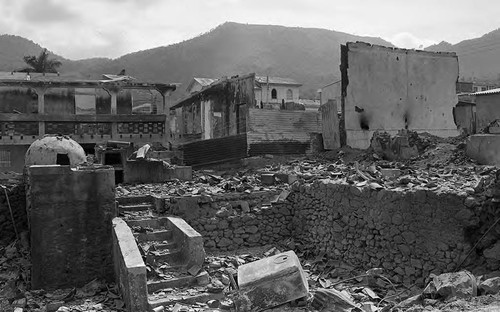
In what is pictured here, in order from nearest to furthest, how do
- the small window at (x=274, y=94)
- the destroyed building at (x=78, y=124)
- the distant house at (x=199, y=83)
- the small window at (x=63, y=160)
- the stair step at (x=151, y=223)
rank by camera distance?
1. the stair step at (x=151, y=223)
2. the small window at (x=63, y=160)
3. the destroyed building at (x=78, y=124)
4. the distant house at (x=199, y=83)
5. the small window at (x=274, y=94)

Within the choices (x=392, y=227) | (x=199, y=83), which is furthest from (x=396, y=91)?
(x=199, y=83)

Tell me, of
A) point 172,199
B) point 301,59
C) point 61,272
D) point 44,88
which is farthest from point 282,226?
point 301,59

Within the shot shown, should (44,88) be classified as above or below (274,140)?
above

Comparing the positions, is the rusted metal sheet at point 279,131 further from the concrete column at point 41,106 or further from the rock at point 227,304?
the rock at point 227,304

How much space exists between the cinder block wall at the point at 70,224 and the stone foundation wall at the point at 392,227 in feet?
16.4

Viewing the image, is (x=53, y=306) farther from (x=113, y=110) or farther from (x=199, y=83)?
(x=199, y=83)

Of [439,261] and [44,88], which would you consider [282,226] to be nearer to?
[439,261]

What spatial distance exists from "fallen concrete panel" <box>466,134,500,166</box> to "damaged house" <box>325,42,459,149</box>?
20.9ft

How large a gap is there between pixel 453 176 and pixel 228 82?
17977mm

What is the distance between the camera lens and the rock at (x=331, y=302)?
722 centimetres

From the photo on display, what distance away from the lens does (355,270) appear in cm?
960

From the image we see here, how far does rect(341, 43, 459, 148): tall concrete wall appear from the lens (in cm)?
1909

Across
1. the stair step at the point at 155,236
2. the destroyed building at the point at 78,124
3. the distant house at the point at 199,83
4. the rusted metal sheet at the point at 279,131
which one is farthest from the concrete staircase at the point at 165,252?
the distant house at the point at 199,83

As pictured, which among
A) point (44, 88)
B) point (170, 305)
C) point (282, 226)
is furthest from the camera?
point (44, 88)
